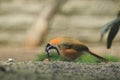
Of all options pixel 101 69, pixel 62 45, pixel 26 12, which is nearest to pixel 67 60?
pixel 62 45

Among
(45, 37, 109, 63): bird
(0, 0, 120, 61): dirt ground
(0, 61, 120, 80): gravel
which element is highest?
(0, 0, 120, 61): dirt ground

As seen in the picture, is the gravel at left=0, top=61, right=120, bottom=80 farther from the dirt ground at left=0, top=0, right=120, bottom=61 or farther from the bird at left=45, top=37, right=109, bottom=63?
the dirt ground at left=0, top=0, right=120, bottom=61

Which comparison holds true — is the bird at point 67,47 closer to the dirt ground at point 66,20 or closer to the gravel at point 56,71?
the gravel at point 56,71

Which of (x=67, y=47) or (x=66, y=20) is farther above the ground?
(x=66, y=20)

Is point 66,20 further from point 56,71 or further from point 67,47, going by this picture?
point 56,71

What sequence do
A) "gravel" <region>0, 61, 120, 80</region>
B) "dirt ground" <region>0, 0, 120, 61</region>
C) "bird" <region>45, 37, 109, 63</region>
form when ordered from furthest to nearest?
"dirt ground" <region>0, 0, 120, 61</region> → "bird" <region>45, 37, 109, 63</region> → "gravel" <region>0, 61, 120, 80</region>

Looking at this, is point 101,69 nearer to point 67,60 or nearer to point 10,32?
point 67,60

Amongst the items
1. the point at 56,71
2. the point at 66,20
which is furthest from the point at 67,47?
the point at 66,20

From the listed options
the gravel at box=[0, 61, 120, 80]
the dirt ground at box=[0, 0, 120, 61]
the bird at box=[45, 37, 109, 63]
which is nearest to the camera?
the gravel at box=[0, 61, 120, 80]

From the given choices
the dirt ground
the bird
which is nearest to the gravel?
the bird
